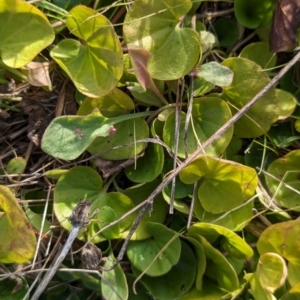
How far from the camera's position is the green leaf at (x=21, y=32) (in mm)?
780

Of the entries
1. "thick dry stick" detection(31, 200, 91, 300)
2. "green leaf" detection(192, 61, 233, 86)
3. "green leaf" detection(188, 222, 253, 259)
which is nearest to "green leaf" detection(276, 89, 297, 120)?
"green leaf" detection(192, 61, 233, 86)

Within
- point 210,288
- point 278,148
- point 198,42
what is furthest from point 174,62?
point 210,288

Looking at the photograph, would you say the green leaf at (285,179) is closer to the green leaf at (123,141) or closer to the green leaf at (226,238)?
the green leaf at (226,238)

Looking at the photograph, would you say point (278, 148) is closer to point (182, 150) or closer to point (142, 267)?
point (182, 150)

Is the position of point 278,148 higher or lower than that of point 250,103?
lower

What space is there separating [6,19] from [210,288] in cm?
57

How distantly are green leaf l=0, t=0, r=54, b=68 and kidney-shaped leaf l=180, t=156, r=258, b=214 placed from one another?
321mm

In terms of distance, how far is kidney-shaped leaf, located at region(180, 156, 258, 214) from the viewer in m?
0.79

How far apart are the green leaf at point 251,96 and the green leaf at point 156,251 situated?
23cm

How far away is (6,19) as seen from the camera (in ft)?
2.60

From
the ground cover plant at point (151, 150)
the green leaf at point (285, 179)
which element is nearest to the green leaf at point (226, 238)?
the ground cover plant at point (151, 150)

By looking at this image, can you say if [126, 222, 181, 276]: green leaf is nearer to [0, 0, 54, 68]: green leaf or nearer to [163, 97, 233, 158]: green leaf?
[163, 97, 233, 158]: green leaf

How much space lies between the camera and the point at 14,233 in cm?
79

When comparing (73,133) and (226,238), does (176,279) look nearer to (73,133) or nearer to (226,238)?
(226,238)
